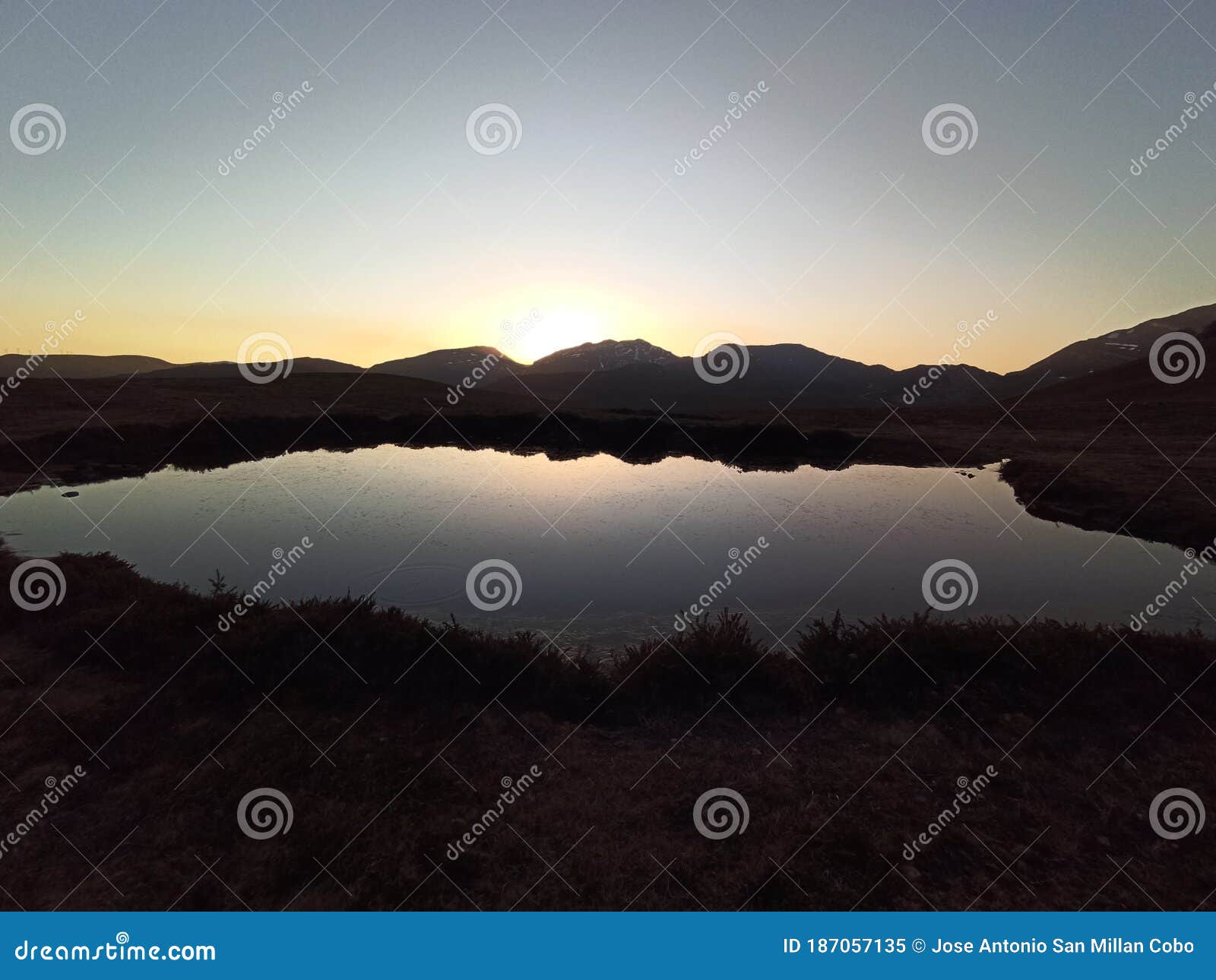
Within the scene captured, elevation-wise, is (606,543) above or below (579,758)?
above

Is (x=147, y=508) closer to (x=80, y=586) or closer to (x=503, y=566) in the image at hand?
(x=80, y=586)

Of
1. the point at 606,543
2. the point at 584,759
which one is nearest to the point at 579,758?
the point at 584,759

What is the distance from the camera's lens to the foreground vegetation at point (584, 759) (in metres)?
6.00

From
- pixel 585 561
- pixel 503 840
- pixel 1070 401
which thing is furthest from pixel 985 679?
pixel 1070 401

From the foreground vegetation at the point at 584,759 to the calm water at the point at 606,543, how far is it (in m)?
3.12

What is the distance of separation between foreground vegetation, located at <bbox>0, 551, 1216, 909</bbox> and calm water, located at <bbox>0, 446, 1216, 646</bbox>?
123 inches

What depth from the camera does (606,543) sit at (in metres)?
19.4

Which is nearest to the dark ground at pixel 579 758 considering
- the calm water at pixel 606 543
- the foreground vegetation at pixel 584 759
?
the foreground vegetation at pixel 584 759

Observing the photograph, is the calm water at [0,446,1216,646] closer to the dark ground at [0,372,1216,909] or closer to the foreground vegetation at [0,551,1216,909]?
the dark ground at [0,372,1216,909]

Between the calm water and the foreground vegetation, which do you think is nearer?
the foreground vegetation

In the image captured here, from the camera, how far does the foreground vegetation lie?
6.00 m

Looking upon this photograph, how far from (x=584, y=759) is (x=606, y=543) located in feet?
37.5

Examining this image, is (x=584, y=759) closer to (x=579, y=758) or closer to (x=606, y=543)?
(x=579, y=758)

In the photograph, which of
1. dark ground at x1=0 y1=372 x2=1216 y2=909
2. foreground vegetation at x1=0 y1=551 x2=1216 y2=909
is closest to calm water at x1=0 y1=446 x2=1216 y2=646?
dark ground at x1=0 y1=372 x2=1216 y2=909
